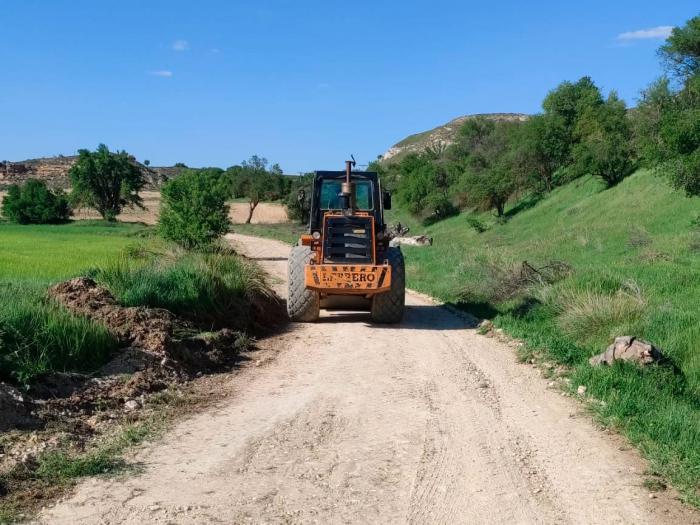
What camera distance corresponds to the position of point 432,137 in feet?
468

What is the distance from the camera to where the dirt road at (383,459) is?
4879mm

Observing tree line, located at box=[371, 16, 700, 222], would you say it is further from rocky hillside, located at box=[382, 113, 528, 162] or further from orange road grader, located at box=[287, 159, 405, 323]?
rocky hillside, located at box=[382, 113, 528, 162]

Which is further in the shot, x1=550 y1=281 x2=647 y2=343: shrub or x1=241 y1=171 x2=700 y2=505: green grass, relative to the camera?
x1=550 y1=281 x2=647 y2=343: shrub

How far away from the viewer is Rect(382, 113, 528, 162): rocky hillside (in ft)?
450

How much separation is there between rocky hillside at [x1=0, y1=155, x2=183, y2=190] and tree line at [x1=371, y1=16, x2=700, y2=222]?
205ft

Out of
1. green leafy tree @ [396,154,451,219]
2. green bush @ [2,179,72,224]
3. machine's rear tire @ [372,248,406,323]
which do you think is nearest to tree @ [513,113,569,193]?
green leafy tree @ [396,154,451,219]

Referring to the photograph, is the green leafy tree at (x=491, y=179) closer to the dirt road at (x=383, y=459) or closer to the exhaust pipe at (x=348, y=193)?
the exhaust pipe at (x=348, y=193)

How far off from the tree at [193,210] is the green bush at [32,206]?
145 feet

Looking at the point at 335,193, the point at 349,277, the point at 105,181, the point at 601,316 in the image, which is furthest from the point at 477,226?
the point at 105,181

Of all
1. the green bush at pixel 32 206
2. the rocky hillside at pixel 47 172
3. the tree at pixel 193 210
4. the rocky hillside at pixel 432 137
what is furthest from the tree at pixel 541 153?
the rocky hillside at pixel 432 137

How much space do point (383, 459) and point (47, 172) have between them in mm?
124306

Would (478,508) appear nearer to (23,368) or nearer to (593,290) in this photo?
(23,368)

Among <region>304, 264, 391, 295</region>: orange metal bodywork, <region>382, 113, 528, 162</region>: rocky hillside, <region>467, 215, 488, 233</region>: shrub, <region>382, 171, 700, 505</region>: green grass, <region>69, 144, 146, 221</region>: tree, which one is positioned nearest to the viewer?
<region>382, 171, 700, 505</region>: green grass

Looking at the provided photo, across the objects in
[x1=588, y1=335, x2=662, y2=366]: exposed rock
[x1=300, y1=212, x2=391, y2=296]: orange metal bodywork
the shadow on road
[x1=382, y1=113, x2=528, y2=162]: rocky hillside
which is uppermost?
[x1=382, y1=113, x2=528, y2=162]: rocky hillside
